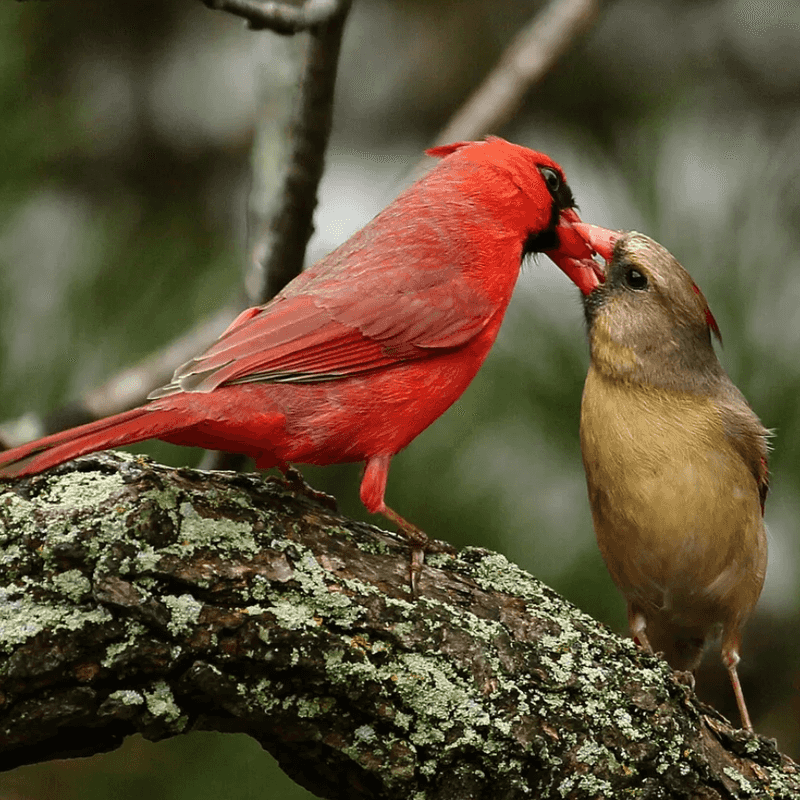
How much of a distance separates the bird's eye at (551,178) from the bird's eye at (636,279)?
381mm

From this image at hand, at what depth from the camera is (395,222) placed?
2.76 m

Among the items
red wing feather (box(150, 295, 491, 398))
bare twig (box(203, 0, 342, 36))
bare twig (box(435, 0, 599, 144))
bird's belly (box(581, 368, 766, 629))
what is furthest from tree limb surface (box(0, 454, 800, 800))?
bare twig (box(435, 0, 599, 144))

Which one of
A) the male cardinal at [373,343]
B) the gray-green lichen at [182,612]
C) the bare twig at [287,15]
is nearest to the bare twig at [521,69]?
the male cardinal at [373,343]

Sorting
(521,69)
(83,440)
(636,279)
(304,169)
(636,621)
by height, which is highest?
(521,69)

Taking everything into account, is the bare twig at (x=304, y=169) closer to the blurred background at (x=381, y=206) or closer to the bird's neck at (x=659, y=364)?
the blurred background at (x=381, y=206)

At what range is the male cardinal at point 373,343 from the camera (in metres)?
2.21

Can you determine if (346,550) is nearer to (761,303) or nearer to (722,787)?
(722,787)

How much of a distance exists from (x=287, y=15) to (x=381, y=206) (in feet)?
5.40

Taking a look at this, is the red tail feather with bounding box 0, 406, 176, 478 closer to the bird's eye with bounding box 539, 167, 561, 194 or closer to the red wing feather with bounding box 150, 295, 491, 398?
the red wing feather with bounding box 150, 295, 491, 398

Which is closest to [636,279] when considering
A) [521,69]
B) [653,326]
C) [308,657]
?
[653,326]

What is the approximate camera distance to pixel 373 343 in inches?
98.0

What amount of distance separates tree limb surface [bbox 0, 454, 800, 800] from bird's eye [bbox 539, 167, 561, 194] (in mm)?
1074

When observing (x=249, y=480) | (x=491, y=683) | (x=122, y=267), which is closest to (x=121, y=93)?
(x=122, y=267)

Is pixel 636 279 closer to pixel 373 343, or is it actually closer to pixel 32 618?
pixel 373 343
